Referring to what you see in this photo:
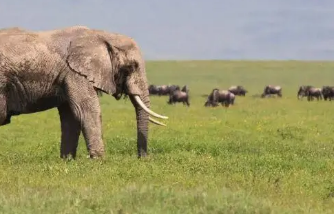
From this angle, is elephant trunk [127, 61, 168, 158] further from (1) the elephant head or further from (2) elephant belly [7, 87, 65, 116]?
(2) elephant belly [7, 87, 65, 116]

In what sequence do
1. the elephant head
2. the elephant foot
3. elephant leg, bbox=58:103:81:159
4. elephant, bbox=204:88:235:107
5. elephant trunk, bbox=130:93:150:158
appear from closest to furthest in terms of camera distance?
the elephant foot < the elephant head < elephant trunk, bbox=130:93:150:158 < elephant leg, bbox=58:103:81:159 < elephant, bbox=204:88:235:107

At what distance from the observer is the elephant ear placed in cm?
1516

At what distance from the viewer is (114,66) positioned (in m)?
16.0

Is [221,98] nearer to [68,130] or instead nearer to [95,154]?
[68,130]

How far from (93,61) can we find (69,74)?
610mm

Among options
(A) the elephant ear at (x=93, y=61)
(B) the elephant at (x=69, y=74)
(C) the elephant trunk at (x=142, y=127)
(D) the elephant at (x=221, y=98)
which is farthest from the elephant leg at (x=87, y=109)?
(D) the elephant at (x=221, y=98)

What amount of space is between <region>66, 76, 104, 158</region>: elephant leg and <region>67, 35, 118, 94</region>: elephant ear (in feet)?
0.72

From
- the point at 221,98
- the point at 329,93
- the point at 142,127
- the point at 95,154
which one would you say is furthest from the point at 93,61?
the point at 329,93

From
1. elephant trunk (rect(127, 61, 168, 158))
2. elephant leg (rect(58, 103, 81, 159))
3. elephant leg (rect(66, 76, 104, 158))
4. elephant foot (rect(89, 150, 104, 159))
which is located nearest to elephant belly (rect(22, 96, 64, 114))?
elephant leg (rect(58, 103, 81, 159))

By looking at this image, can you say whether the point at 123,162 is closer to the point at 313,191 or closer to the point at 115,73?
the point at 115,73

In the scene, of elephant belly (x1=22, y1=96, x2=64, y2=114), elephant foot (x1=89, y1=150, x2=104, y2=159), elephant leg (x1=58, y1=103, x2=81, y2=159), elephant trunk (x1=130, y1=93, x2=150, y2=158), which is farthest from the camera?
elephant leg (x1=58, y1=103, x2=81, y2=159)

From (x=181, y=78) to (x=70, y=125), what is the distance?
8616 cm

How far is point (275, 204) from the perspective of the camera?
383 inches

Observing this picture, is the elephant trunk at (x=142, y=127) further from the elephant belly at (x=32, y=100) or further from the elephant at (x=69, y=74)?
the elephant belly at (x=32, y=100)
